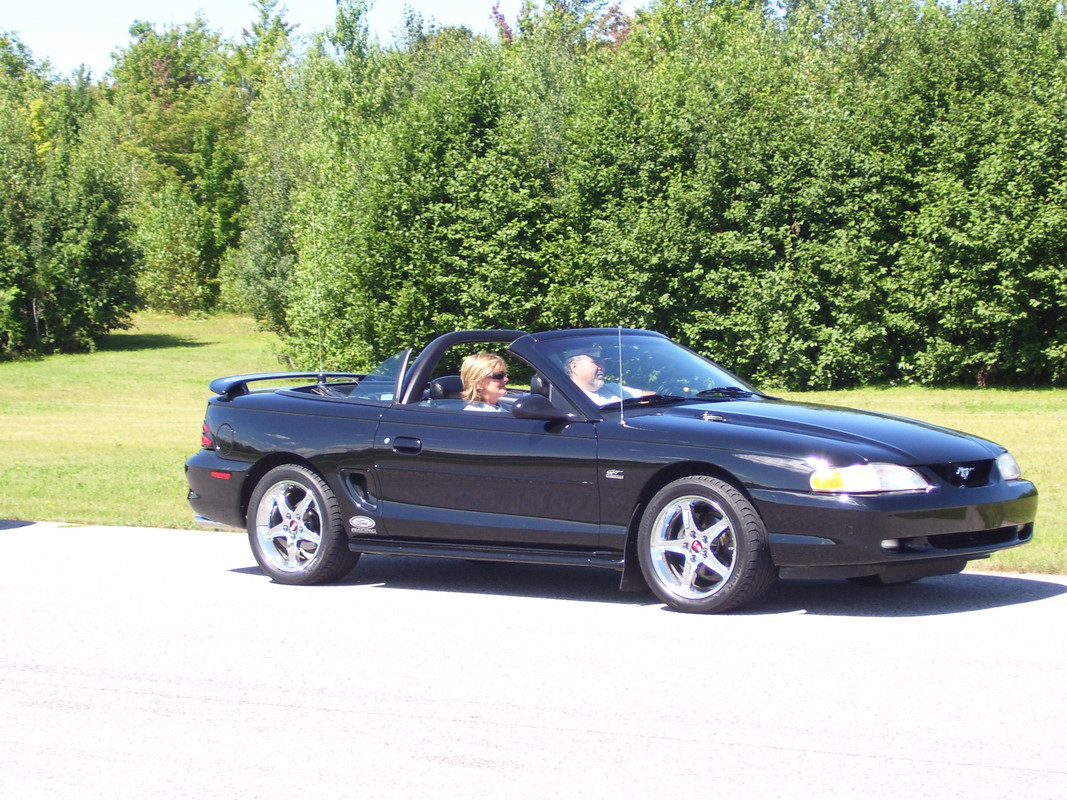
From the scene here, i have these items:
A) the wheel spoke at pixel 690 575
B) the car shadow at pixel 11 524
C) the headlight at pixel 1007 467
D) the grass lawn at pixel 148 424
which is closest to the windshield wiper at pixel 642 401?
the wheel spoke at pixel 690 575

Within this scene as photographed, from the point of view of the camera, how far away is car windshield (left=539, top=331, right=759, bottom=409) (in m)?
7.51

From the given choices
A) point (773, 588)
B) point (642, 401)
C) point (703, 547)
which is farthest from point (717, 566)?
point (642, 401)

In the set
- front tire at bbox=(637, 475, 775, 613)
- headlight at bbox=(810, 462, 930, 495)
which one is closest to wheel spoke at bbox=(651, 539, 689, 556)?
front tire at bbox=(637, 475, 775, 613)

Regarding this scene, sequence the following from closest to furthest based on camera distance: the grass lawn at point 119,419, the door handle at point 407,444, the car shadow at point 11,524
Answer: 1. the door handle at point 407,444
2. the car shadow at point 11,524
3. the grass lawn at point 119,419

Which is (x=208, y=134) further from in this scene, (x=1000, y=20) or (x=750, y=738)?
(x=750, y=738)

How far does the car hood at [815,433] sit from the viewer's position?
651 centimetres

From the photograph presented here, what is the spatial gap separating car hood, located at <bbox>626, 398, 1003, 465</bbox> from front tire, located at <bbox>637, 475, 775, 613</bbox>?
0.29 metres

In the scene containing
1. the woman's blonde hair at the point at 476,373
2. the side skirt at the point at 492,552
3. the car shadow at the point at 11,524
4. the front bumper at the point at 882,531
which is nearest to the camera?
the front bumper at the point at 882,531

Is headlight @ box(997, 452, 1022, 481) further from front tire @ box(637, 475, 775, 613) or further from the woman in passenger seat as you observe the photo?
the woman in passenger seat

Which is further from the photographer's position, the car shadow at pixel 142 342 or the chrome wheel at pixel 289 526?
the car shadow at pixel 142 342

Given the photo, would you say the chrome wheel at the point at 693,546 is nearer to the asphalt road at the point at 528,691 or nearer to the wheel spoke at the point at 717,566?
the wheel spoke at the point at 717,566

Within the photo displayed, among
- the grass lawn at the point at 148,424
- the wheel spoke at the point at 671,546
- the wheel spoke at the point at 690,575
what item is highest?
the wheel spoke at the point at 671,546

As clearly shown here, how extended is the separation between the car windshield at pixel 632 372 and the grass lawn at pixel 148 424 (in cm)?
212

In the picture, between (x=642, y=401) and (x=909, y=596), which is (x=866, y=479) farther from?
(x=642, y=401)
